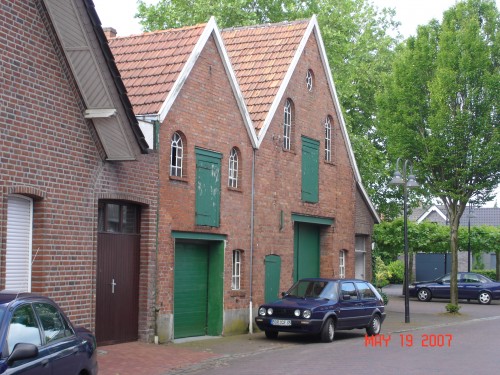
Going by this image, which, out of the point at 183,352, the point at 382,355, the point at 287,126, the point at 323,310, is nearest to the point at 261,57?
the point at 287,126

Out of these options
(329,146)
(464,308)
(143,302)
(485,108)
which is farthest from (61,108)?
(464,308)

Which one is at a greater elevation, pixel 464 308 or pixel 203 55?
pixel 203 55

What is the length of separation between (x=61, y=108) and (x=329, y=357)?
23.1 ft

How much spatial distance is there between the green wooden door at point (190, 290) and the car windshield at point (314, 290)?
7.22 feet

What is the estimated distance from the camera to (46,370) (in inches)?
328

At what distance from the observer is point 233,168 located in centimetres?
2233

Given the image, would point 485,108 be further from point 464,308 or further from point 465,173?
point 464,308

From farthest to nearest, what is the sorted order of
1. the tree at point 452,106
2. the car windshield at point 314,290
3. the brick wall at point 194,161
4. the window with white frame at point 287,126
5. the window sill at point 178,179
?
the tree at point 452,106
the window with white frame at point 287,126
the car windshield at point 314,290
the window sill at point 178,179
the brick wall at point 194,161

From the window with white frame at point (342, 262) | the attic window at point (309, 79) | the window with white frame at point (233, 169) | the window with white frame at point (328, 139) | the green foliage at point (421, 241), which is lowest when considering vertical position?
the window with white frame at point (342, 262)

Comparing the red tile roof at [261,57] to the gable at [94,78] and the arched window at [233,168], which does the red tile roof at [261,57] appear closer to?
the arched window at [233,168]

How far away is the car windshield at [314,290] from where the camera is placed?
67.7ft

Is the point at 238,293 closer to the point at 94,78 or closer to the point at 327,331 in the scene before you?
the point at 327,331

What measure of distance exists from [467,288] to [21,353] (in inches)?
1431

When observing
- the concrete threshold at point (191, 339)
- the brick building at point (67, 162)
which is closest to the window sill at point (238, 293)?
the concrete threshold at point (191, 339)
